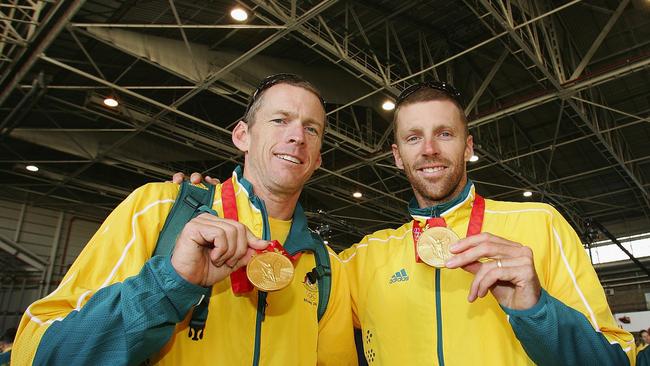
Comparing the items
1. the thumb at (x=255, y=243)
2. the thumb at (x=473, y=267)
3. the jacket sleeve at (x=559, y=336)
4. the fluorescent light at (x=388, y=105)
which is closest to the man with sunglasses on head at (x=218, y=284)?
the thumb at (x=255, y=243)

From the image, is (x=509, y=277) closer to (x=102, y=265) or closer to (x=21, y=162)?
(x=102, y=265)

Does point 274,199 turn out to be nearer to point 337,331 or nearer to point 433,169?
point 337,331

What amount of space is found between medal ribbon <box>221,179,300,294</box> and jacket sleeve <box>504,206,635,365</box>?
1074mm

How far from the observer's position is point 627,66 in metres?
10.6

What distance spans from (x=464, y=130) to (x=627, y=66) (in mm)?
10206

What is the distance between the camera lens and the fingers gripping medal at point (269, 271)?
2.01 meters

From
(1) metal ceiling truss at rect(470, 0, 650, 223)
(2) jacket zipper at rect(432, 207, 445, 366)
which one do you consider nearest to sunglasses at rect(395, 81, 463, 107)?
(2) jacket zipper at rect(432, 207, 445, 366)

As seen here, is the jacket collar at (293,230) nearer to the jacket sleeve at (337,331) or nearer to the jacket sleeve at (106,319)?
the jacket sleeve at (337,331)

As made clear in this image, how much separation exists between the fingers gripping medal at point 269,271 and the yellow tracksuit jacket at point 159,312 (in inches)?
9.5

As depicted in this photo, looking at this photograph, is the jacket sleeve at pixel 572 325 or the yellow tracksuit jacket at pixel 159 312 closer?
the yellow tracksuit jacket at pixel 159 312

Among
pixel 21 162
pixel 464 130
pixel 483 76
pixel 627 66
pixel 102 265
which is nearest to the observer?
pixel 102 265

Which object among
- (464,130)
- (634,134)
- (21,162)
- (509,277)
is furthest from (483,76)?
(21,162)

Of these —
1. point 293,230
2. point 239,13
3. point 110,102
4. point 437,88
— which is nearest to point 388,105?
point 239,13

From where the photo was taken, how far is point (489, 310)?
91.7 inches
